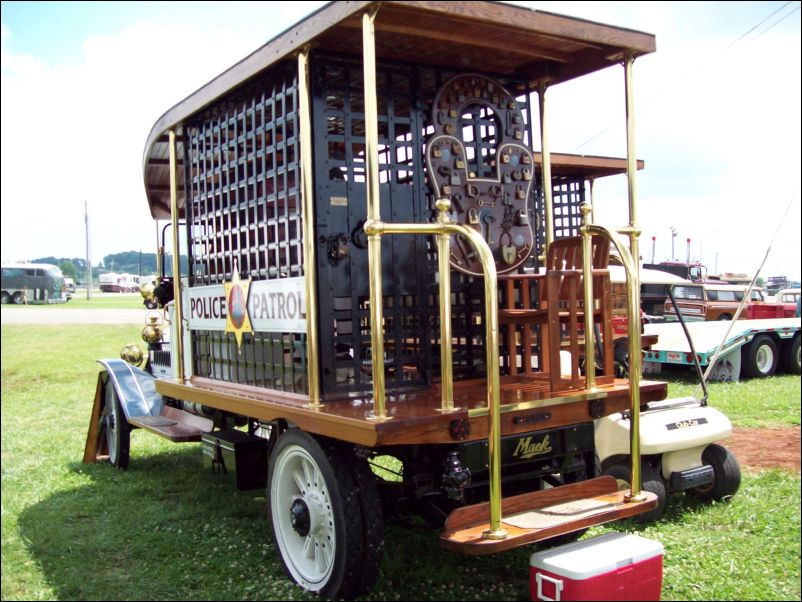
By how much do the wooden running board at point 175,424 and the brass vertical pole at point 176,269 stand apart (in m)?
0.43

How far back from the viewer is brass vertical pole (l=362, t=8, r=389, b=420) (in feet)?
12.2

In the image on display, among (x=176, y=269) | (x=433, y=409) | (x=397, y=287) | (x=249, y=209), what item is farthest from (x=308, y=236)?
(x=176, y=269)

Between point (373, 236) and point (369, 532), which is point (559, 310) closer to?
point (373, 236)

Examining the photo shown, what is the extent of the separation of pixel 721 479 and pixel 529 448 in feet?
7.91

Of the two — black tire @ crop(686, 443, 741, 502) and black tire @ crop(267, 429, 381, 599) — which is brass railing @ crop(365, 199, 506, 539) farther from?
black tire @ crop(686, 443, 741, 502)

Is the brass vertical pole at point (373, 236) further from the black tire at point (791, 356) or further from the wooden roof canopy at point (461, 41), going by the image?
the black tire at point (791, 356)

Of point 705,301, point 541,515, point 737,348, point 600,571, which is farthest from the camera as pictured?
point 705,301

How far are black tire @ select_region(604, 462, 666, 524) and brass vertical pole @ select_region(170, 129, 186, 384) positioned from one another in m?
3.27

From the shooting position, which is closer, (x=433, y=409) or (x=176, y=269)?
(x=433, y=409)

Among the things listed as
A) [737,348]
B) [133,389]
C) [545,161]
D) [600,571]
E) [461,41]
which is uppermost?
[461,41]

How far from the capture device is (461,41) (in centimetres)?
435

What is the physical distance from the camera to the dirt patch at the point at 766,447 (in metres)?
7.00

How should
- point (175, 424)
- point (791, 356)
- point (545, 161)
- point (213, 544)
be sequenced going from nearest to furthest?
point (213, 544), point (545, 161), point (175, 424), point (791, 356)

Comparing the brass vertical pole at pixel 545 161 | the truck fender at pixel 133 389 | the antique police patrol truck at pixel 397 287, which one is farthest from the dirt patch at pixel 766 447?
the truck fender at pixel 133 389
